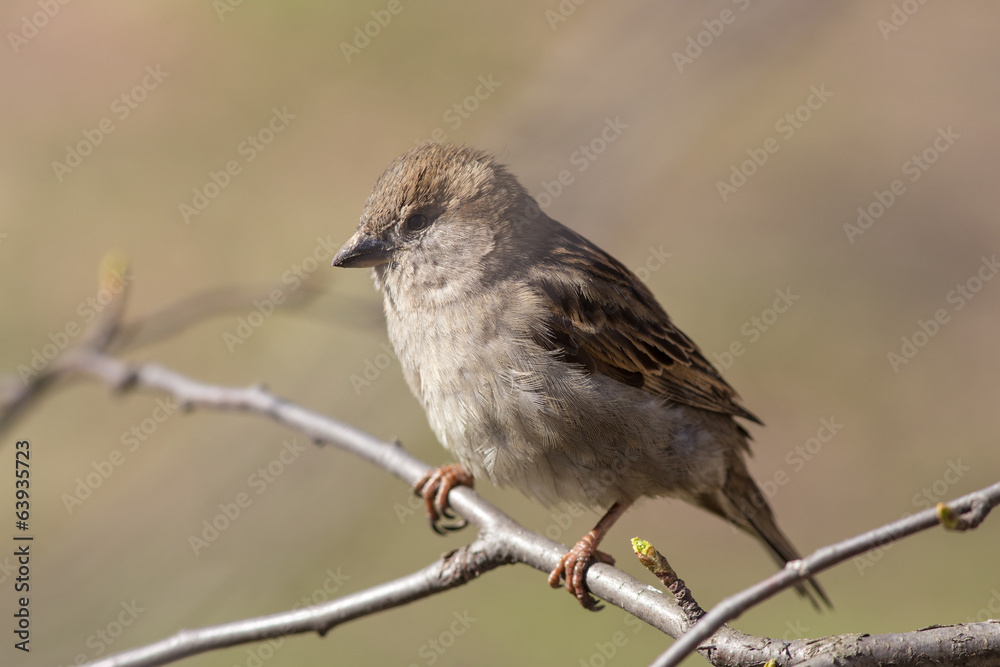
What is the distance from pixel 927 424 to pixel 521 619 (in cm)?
477

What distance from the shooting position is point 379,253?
149 inches

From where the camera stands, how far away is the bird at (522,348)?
3650 millimetres

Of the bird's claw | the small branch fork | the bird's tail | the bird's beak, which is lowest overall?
the bird's tail

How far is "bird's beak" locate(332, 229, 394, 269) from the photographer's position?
12.3 ft

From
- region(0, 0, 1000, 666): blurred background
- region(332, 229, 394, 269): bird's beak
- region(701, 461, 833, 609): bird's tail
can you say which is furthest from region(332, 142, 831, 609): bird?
region(0, 0, 1000, 666): blurred background

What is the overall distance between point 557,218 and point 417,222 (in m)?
0.77

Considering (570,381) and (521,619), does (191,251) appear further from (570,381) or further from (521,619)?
(570,381)

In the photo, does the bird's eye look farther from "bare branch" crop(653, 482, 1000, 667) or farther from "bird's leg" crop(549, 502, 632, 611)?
"bare branch" crop(653, 482, 1000, 667)

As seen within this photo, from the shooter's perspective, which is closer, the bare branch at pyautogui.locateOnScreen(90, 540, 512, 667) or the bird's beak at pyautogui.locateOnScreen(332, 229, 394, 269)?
the bare branch at pyautogui.locateOnScreen(90, 540, 512, 667)

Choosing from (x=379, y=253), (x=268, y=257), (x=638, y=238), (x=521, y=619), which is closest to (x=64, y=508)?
(x=268, y=257)

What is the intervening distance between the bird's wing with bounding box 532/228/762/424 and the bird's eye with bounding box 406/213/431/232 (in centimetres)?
52

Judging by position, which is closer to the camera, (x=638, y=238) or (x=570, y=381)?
(x=570, y=381)

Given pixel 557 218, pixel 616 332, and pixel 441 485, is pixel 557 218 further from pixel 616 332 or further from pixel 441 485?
pixel 441 485

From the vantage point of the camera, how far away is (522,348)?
370 centimetres
